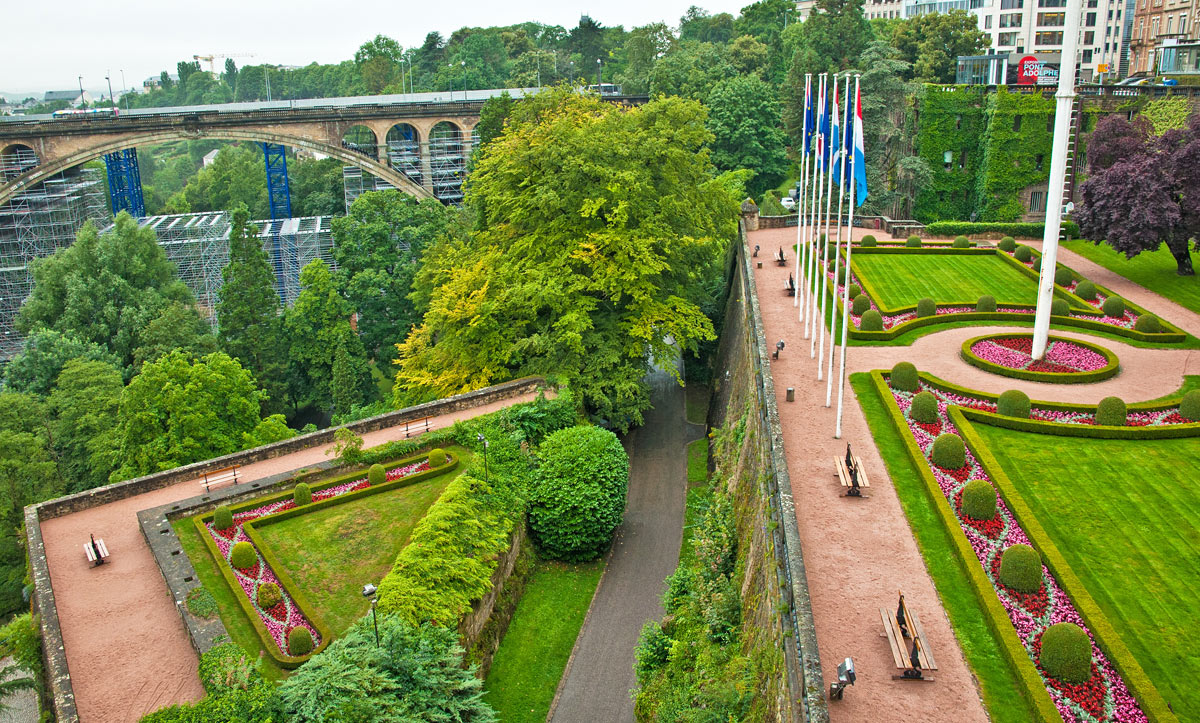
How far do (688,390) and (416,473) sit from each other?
1856 cm

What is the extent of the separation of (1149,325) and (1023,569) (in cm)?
1768

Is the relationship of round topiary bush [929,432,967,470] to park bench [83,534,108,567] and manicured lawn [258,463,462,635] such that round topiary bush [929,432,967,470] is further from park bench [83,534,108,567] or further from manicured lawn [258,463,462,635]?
park bench [83,534,108,567]

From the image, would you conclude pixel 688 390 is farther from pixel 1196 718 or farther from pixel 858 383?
pixel 1196 718

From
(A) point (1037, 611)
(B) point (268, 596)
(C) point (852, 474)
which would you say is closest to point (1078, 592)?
(A) point (1037, 611)

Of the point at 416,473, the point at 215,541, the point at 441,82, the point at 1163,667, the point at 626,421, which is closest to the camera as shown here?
the point at 1163,667

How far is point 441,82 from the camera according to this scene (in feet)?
349

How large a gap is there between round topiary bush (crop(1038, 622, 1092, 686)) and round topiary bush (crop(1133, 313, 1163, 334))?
19.5 metres

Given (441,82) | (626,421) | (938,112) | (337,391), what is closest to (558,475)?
(626,421)

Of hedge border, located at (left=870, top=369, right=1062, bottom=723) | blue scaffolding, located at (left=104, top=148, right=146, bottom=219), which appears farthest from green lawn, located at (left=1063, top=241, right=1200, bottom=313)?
blue scaffolding, located at (left=104, top=148, right=146, bottom=219)

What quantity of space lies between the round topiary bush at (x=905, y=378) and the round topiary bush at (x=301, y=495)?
668 inches

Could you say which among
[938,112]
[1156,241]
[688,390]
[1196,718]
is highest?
[938,112]

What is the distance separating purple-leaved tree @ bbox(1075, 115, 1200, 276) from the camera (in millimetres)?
34438

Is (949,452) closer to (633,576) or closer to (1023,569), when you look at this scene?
(1023,569)

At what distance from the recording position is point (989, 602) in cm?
1727
